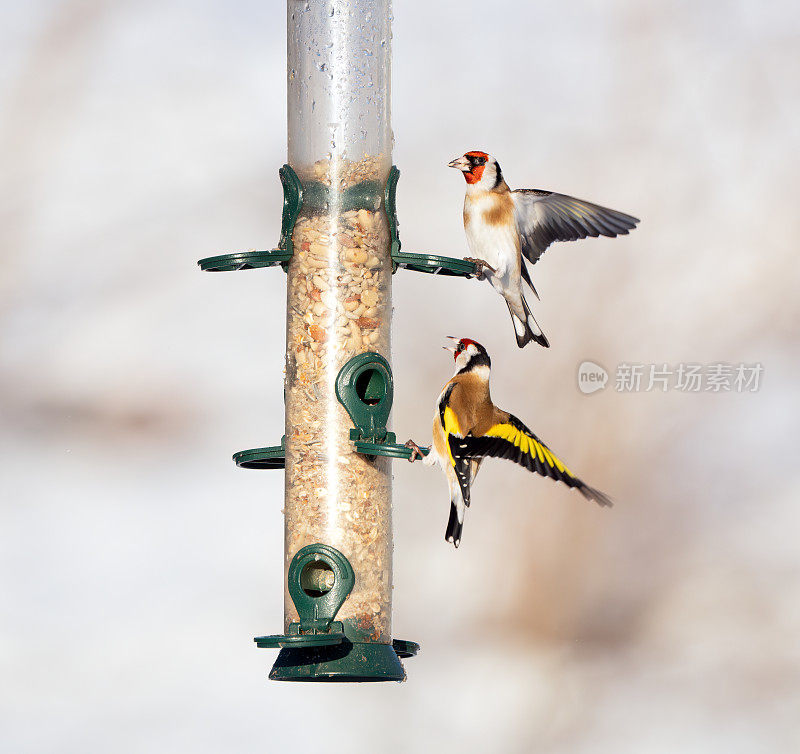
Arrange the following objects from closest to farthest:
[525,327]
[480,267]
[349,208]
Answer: [349,208] < [480,267] < [525,327]

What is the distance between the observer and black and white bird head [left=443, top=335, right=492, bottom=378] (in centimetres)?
577

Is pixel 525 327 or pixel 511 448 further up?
pixel 525 327

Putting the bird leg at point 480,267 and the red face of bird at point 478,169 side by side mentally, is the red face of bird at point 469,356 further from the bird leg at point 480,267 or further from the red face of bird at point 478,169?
the red face of bird at point 478,169

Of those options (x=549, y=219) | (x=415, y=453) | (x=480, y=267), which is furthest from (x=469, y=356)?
(x=549, y=219)

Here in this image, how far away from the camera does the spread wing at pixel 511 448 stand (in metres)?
5.29

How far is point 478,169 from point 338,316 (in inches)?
47.5

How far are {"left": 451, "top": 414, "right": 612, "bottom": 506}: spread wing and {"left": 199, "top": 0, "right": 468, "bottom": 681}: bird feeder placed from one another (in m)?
0.27

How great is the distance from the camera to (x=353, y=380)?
5328 mm

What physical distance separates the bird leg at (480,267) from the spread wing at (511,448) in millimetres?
594

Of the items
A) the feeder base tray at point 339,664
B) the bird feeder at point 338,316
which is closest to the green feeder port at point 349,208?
the bird feeder at point 338,316

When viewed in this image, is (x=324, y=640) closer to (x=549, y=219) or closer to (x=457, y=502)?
(x=457, y=502)

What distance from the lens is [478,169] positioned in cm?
625

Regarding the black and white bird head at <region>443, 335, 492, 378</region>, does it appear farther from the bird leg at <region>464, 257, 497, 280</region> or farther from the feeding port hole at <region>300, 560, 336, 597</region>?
the feeding port hole at <region>300, 560, 336, 597</region>

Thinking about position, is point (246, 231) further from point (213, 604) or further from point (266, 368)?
point (213, 604)
